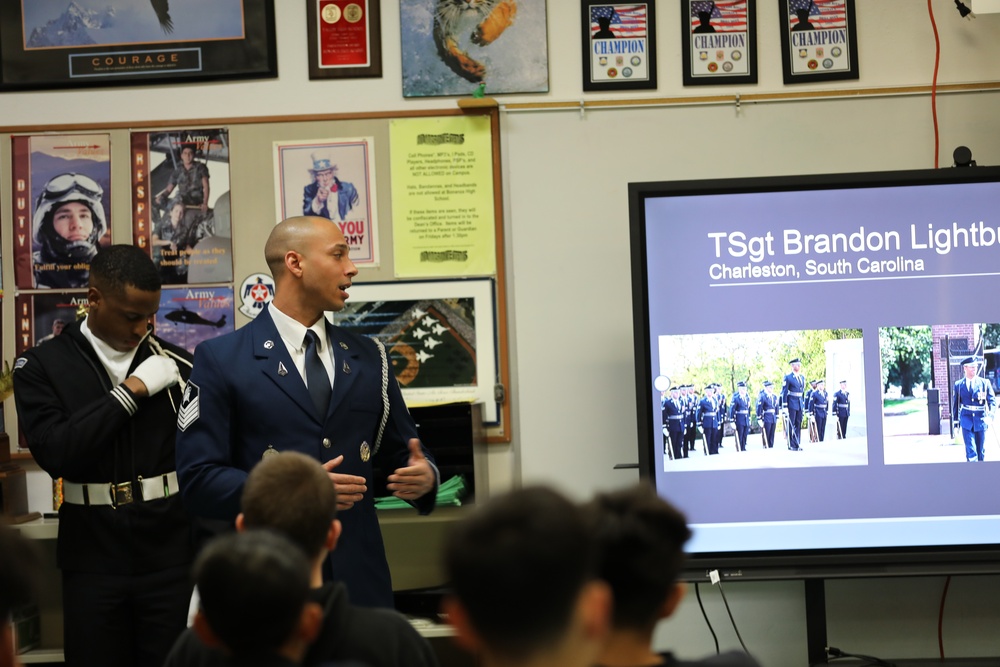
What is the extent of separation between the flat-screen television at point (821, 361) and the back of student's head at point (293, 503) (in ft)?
5.35

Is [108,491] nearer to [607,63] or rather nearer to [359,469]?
[359,469]

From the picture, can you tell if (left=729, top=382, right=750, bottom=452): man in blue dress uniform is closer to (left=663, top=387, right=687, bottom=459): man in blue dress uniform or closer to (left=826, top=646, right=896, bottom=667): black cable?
(left=663, top=387, right=687, bottom=459): man in blue dress uniform

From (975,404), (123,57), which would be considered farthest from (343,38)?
(975,404)

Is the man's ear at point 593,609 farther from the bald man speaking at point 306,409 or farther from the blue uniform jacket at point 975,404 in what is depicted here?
the blue uniform jacket at point 975,404

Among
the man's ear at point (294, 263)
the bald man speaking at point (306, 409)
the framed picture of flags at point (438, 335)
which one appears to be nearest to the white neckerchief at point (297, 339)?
the bald man speaking at point (306, 409)

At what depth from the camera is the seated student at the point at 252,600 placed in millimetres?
1332

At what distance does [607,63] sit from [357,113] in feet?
2.99

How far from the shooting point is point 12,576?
1293 mm

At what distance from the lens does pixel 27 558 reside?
4.34 ft

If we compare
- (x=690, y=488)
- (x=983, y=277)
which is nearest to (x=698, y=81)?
(x=983, y=277)

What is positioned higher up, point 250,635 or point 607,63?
point 607,63

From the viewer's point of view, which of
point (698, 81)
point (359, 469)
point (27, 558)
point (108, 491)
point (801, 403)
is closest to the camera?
point (27, 558)

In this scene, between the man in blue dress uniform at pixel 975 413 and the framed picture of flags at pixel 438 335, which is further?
the framed picture of flags at pixel 438 335

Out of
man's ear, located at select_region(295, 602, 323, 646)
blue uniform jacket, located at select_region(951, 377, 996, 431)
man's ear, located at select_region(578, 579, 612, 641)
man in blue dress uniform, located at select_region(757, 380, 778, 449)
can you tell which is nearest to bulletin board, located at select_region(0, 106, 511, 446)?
man in blue dress uniform, located at select_region(757, 380, 778, 449)
